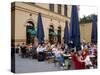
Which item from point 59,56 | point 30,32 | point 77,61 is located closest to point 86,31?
point 77,61

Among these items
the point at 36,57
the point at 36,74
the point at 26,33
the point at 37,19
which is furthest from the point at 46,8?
the point at 36,74

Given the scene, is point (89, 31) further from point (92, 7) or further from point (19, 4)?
point (19, 4)

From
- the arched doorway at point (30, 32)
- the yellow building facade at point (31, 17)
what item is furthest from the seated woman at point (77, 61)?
the arched doorway at point (30, 32)

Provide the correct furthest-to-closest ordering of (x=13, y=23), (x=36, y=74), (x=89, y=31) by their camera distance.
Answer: (x=89, y=31), (x=36, y=74), (x=13, y=23)

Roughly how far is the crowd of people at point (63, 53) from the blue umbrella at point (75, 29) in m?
0.10

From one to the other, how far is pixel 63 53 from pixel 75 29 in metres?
0.45

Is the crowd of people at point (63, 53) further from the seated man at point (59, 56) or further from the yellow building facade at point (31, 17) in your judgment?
the yellow building facade at point (31, 17)

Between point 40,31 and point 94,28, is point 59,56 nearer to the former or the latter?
Answer: point 40,31

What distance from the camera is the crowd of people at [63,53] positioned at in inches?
140

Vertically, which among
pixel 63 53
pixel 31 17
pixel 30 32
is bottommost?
pixel 63 53

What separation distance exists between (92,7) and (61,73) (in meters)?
1.22

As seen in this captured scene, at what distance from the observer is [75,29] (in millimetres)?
3914

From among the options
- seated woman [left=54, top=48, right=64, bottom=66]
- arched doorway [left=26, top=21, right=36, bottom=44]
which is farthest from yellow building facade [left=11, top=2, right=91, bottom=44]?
seated woman [left=54, top=48, right=64, bottom=66]

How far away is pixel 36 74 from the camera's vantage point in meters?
3.63
